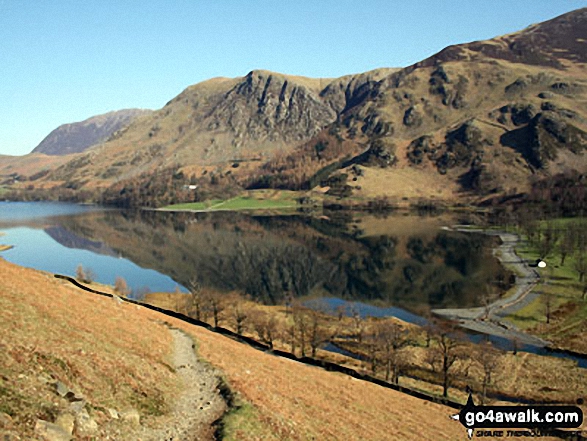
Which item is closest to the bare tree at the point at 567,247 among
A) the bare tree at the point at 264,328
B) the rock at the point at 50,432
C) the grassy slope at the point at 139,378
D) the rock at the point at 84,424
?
the bare tree at the point at 264,328

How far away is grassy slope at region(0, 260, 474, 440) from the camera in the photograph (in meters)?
25.6

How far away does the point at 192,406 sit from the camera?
29.9 meters

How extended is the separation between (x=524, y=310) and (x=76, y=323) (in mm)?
108388

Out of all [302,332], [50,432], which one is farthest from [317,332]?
[50,432]

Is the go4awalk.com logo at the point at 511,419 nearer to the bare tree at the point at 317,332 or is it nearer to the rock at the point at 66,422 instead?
the bare tree at the point at 317,332

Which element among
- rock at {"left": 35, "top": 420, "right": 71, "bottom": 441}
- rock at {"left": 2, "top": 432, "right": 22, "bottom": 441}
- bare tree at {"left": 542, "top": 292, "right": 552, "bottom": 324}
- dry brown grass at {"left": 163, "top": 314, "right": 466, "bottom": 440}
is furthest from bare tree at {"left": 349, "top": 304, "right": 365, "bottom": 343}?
rock at {"left": 2, "top": 432, "right": 22, "bottom": 441}

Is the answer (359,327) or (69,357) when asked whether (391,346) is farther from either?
(69,357)

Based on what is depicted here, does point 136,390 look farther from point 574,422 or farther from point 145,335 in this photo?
point 574,422

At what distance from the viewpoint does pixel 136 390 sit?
95.7ft

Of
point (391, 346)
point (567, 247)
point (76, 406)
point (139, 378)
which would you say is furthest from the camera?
point (567, 247)

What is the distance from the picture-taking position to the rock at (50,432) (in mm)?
19562

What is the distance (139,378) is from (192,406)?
4440 millimetres

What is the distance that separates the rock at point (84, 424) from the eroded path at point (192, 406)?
8.56 feet

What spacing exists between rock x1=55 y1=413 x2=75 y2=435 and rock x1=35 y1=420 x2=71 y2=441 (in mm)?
362
